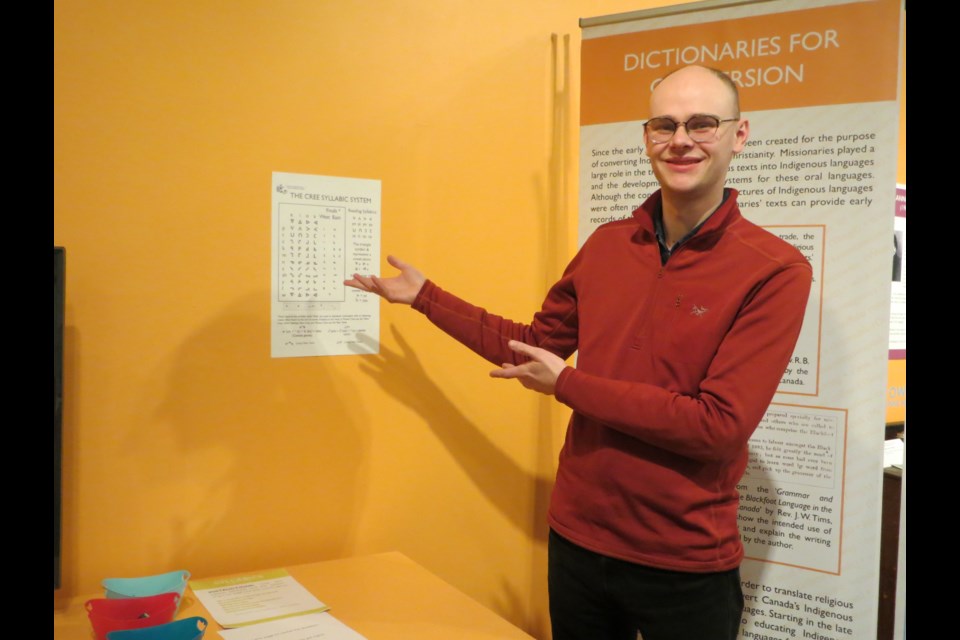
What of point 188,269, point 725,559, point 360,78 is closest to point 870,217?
point 725,559

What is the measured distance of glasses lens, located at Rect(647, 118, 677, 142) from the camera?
1.50 m

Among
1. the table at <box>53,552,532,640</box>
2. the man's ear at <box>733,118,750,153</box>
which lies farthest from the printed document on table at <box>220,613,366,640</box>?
the man's ear at <box>733,118,750,153</box>

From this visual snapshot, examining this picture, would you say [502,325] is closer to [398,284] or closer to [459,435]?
[398,284]

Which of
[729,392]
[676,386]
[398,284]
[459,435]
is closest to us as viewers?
[729,392]

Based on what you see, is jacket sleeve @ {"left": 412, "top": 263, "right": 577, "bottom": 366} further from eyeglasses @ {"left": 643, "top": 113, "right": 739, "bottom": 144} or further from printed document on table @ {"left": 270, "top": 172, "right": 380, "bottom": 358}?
eyeglasses @ {"left": 643, "top": 113, "right": 739, "bottom": 144}

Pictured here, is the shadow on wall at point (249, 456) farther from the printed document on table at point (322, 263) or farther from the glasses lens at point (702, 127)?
the glasses lens at point (702, 127)

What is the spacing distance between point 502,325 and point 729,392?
0.70 m

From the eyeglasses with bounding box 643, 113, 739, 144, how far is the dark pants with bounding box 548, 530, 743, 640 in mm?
884

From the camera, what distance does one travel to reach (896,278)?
10.6 feet

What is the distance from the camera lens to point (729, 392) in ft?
4.41

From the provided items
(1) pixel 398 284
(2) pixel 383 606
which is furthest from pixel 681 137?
(2) pixel 383 606

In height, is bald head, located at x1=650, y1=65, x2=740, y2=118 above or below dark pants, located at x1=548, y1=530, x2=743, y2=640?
above

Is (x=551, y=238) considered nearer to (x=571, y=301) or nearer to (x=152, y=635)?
(x=571, y=301)

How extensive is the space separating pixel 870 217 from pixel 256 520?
1.80m
